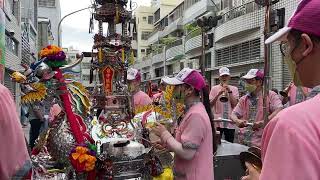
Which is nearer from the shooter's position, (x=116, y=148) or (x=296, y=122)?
(x=296, y=122)

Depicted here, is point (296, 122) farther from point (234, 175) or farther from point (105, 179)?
point (234, 175)

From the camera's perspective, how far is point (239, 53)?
1812 cm

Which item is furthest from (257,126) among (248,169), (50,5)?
(50,5)

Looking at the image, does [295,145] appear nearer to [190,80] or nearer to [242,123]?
[190,80]

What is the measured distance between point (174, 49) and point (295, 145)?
32.5 m

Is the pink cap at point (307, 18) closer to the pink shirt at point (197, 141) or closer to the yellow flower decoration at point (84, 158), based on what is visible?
Result: the pink shirt at point (197, 141)

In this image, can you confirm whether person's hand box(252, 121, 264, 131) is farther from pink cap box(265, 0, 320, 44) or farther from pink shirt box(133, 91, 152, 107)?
pink cap box(265, 0, 320, 44)

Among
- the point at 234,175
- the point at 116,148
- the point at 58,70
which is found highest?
the point at 58,70

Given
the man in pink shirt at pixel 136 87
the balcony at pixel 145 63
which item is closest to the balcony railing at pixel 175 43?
the balcony at pixel 145 63

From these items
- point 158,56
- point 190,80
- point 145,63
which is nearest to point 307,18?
point 190,80

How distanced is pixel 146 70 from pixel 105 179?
43.2 metres

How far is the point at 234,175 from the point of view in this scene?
4840 mm

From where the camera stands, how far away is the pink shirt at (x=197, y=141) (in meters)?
3.07

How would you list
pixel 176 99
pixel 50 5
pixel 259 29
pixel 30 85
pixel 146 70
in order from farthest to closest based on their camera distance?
pixel 146 70, pixel 50 5, pixel 259 29, pixel 176 99, pixel 30 85
